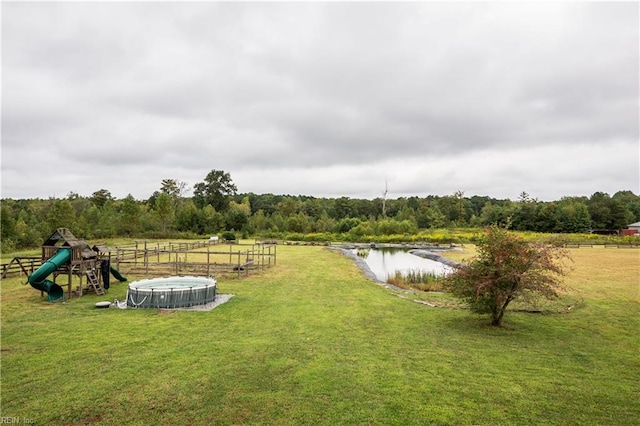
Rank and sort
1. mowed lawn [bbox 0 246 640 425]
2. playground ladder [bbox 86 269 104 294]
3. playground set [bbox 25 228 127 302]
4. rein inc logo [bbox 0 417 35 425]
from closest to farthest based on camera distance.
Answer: rein inc logo [bbox 0 417 35 425]
mowed lawn [bbox 0 246 640 425]
playground set [bbox 25 228 127 302]
playground ladder [bbox 86 269 104 294]

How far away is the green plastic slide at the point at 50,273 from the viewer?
15269 millimetres

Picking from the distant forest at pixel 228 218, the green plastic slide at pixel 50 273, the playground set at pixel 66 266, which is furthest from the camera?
the distant forest at pixel 228 218

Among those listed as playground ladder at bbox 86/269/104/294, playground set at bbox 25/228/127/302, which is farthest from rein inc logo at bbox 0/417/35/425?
playground ladder at bbox 86/269/104/294

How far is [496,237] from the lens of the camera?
1172 centimetres

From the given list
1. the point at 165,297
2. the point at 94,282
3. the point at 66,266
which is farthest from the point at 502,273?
the point at 66,266

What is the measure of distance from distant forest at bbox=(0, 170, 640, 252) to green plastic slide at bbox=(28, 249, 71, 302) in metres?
27.3

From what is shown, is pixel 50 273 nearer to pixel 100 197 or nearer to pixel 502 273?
pixel 502 273

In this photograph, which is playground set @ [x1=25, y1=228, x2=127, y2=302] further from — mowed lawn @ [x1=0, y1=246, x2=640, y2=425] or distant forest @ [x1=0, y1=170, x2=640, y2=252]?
distant forest @ [x1=0, y1=170, x2=640, y2=252]

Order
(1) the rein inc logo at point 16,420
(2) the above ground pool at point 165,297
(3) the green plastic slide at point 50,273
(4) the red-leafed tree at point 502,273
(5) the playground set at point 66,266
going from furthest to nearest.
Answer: (5) the playground set at point 66,266
(3) the green plastic slide at point 50,273
(2) the above ground pool at point 165,297
(4) the red-leafed tree at point 502,273
(1) the rein inc logo at point 16,420

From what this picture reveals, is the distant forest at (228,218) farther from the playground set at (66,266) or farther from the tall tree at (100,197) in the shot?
the playground set at (66,266)

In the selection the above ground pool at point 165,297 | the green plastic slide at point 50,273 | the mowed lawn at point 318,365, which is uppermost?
the green plastic slide at point 50,273

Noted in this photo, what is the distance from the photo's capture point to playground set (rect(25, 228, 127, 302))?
15486 mm

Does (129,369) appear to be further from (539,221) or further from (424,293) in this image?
(539,221)

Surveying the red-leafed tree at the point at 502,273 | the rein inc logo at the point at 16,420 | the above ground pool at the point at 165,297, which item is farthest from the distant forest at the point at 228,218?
the red-leafed tree at the point at 502,273
